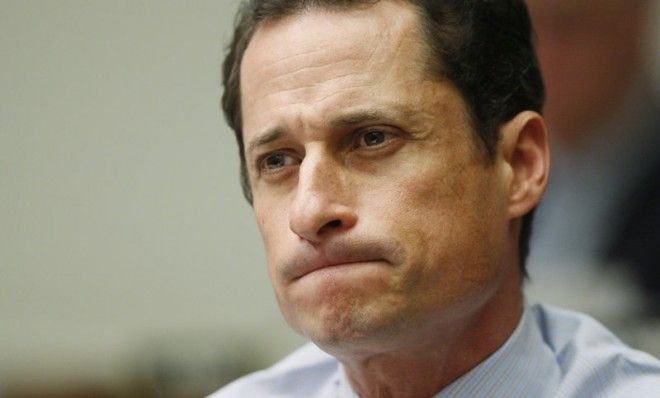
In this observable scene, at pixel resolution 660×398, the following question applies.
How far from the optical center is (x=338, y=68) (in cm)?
166

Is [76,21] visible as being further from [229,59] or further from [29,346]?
[229,59]

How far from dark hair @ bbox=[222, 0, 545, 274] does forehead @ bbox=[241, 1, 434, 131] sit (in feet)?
0.09

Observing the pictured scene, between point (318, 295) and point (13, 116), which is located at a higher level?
point (13, 116)

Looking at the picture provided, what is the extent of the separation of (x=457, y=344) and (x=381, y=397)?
0.61 feet

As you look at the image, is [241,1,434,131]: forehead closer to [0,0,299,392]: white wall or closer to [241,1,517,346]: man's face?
[241,1,517,346]: man's face

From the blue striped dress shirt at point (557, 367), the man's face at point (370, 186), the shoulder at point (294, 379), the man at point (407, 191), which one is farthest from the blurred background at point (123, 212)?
the man's face at point (370, 186)

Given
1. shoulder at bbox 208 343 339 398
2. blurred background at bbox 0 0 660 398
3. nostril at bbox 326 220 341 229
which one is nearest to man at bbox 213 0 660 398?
nostril at bbox 326 220 341 229

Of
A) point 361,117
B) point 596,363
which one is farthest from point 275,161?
point 596,363

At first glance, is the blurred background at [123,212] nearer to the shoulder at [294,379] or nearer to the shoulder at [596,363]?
the shoulder at [294,379]

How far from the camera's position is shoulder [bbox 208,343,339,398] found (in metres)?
2.10

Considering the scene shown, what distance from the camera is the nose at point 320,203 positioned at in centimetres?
157

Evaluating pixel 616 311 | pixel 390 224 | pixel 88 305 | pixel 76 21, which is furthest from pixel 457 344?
pixel 76 21

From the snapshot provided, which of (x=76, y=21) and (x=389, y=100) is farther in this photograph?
(x=76, y=21)

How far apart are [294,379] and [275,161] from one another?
609 millimetres
